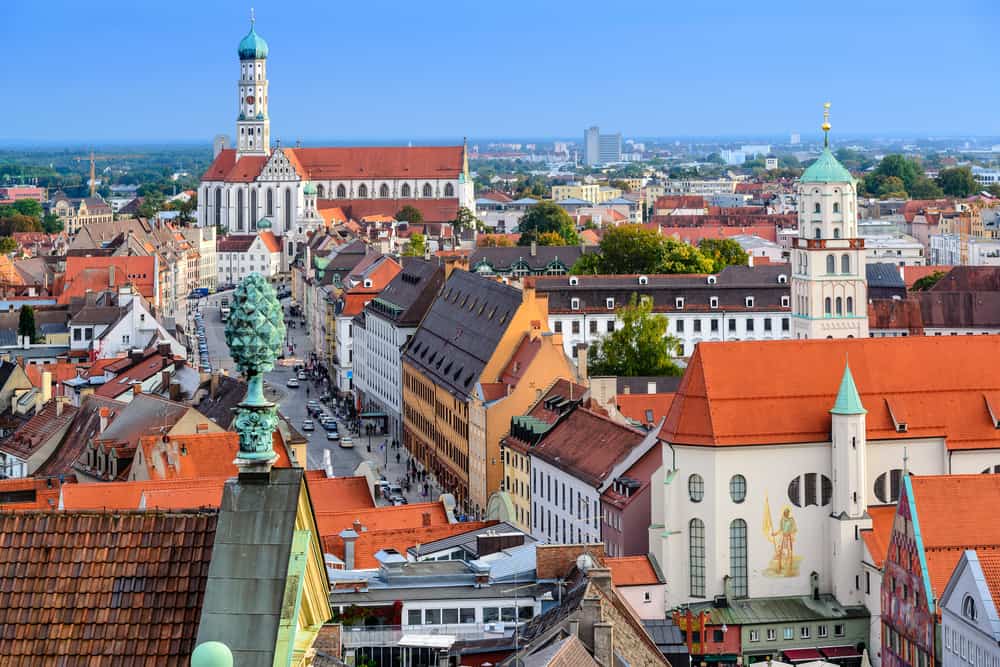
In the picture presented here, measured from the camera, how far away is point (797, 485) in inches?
2386

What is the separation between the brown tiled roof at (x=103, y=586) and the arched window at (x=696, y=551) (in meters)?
47.9

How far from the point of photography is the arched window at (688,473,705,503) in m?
60.2

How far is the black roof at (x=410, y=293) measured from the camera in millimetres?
109750

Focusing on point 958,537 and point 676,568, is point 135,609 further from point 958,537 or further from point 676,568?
point 676,568

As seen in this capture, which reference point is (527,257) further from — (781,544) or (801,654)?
(801,654)

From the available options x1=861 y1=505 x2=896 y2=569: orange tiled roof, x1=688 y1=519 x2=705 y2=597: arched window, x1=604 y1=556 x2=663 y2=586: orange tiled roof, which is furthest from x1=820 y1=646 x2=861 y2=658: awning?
x1=604 y1=556 x2=663 y2=586: orange tiled roof

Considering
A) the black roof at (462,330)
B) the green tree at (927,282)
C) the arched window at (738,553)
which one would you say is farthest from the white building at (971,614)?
the green tree at (927,282)

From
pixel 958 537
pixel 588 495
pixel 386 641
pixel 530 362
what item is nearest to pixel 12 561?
pixel 386 641

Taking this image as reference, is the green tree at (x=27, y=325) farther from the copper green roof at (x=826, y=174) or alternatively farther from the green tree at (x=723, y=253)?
the green tree at (x=723, y=253)

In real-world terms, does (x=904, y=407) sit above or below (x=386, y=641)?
above

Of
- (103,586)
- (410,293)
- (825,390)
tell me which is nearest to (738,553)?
(825,390)

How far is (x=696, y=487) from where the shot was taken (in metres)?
60.3

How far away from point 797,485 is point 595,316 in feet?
200

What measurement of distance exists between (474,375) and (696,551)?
2845 cm
